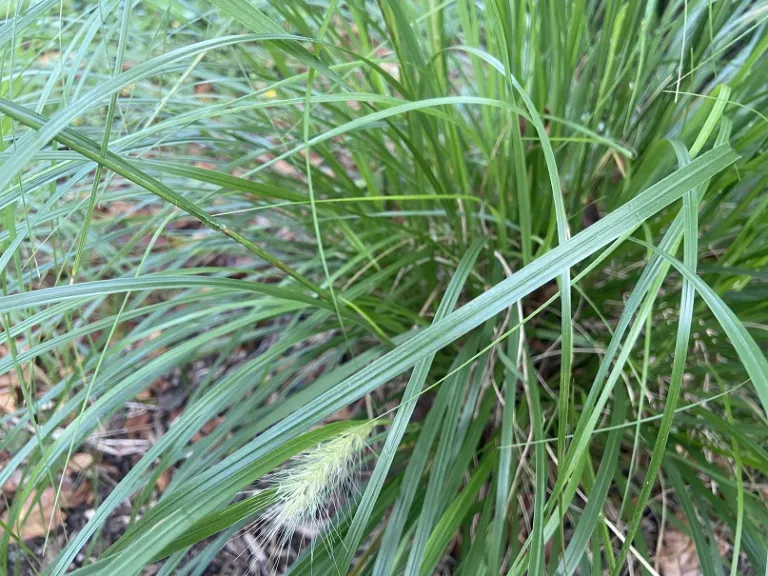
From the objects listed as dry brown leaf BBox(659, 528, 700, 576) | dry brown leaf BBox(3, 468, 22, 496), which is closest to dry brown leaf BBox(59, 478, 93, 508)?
dry brown leaf BBox(3, 468, 22, 496)

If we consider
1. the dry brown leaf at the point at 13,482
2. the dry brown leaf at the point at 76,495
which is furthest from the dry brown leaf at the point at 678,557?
the dry brown leaf at the point at 13,482

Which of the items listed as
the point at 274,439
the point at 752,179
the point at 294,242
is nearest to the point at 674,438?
the point at 752,179

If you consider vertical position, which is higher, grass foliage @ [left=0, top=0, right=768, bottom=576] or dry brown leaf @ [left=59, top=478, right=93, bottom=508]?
grass foliage @ [left=0, top=0, right=768, bottom=576]

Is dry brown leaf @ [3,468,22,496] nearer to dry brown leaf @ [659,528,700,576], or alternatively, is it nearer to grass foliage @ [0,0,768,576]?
grass foliage @ [0,0,768,576]

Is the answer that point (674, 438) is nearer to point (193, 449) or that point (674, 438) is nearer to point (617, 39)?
point (617, 39)

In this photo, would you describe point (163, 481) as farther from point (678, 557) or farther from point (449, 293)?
point (678, 557)
